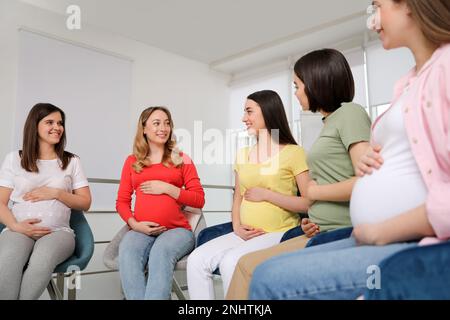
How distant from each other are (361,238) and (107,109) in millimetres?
3872

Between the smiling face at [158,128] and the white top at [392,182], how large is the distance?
131 centimetres

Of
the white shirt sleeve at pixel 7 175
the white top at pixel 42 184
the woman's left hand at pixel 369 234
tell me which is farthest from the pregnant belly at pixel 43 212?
the woman's left hand at pixel 369 234

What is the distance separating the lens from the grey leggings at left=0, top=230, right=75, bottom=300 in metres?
1.53

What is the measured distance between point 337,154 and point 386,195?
47 centimetres

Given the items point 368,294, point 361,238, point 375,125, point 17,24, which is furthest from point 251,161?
point 17,24

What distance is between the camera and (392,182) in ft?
2.69

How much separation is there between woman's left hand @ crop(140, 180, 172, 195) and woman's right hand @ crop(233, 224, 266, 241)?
16.8 inches

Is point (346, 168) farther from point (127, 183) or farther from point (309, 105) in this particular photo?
point (127, 183)

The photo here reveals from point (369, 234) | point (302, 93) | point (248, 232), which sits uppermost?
point (302, 93)

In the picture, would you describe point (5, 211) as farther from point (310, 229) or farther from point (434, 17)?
point (434, 17)

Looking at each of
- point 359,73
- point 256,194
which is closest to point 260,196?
point 256,194

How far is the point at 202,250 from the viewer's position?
1594 millimetres

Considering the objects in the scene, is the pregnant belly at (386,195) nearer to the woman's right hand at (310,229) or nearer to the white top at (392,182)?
the white top at (392,182)

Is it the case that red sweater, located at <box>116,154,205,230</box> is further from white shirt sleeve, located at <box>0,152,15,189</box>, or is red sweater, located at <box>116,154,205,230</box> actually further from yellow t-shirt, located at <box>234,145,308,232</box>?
white shirt sleeve, located at <box>0,152,15,189</box>
